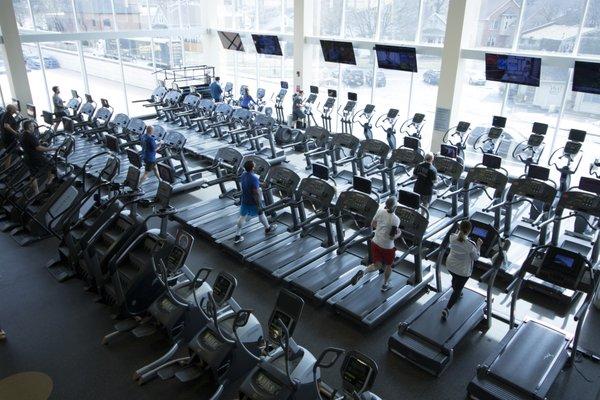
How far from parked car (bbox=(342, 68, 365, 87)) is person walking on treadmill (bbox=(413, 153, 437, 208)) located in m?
7.30

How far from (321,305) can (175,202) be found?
15.5 feet

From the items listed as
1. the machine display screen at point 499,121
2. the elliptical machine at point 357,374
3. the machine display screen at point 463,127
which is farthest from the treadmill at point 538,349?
the machine display screen at point 499,121

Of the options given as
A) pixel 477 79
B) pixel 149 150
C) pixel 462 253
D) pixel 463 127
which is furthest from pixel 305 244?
pixel 477 79

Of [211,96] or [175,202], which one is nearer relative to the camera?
[175,202]

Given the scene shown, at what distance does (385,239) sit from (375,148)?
4.30m

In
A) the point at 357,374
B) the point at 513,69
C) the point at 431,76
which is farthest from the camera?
the point at 431,76

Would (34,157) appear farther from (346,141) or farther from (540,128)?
(540,128)

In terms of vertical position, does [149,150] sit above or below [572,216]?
above

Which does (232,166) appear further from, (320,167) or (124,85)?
(124,85)

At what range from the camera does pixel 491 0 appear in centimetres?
1103

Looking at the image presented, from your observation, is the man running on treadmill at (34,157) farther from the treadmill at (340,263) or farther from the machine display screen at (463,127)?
the machine display screen at (463,127)

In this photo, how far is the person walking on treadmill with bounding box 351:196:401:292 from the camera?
228 inches

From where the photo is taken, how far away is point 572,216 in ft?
23.2

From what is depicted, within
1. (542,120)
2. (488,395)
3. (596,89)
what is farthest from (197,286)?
(542,120)
